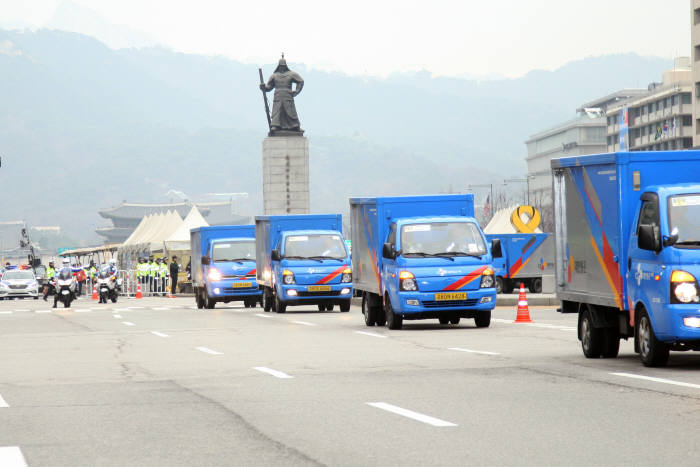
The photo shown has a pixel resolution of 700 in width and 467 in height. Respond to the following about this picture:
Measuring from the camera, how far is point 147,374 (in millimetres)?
15258

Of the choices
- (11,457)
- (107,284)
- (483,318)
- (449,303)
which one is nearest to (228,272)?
(107,284)

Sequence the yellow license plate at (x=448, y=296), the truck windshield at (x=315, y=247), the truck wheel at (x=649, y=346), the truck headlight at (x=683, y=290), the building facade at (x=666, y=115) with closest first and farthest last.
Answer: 1. the truck headlight at (x=683, y=290)
2. the truck wheel at (x=649, y=346)
3. the yellow license plate at (x=448, y=296)
4. the truck windshield at (x=315, y=247)
5. the building facade at (x=666, y=115)

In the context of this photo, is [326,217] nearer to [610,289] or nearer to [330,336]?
[330,336]

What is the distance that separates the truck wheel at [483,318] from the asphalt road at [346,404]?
3.02 metres

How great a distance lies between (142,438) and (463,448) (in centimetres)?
220

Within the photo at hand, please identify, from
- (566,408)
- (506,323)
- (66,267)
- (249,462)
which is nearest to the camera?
(249,462)

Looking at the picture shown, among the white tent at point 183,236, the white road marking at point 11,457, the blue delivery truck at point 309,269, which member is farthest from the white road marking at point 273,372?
the white tent at point 183,236

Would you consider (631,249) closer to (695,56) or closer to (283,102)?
(283,102)

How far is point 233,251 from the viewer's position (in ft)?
134

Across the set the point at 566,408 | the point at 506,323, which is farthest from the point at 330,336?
the point at 566,408

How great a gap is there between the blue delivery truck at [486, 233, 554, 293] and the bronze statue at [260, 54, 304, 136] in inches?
692

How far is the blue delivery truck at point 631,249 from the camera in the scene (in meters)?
14.1

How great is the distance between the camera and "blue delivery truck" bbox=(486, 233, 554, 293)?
49.6m

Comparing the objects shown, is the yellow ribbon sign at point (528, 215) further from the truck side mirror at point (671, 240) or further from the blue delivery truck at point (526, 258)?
the truck side mirror at point (671, 240)
